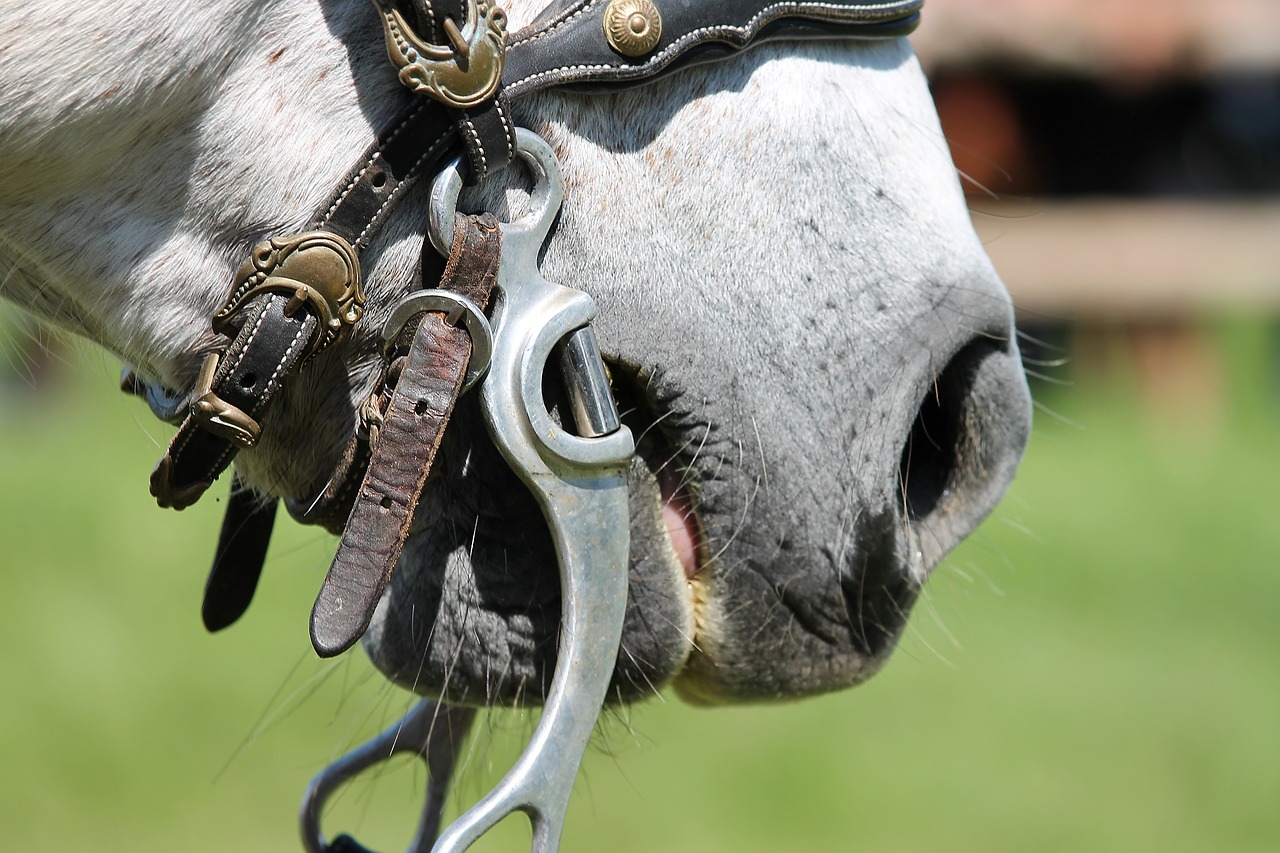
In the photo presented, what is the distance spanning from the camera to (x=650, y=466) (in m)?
1.30

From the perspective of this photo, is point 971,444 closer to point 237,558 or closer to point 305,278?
point 305,278

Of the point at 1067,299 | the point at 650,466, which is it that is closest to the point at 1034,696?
the point at 650,466

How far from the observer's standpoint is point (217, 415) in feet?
3.88

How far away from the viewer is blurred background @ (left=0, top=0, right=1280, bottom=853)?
3.51 meters

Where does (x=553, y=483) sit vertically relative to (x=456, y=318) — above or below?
below

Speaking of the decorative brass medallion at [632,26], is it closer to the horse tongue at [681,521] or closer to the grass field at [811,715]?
the horse tongue at [681,521]

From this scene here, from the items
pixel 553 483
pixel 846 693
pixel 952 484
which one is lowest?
pixel 846 693

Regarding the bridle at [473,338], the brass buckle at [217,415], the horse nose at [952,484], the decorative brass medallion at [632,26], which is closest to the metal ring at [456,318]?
the bridle at [473,338]

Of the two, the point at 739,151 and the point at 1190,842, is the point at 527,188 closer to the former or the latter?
the point at 739,151

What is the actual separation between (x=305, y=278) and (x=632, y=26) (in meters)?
0.36

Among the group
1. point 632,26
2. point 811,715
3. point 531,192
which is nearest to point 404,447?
point 531,192

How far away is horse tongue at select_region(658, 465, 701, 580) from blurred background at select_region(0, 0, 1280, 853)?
8.0 inches

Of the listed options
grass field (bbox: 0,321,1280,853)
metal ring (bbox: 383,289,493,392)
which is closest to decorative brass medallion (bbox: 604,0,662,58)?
metal ring (bbox: 383,289,493,392)

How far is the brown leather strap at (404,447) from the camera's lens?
1.17 meters
